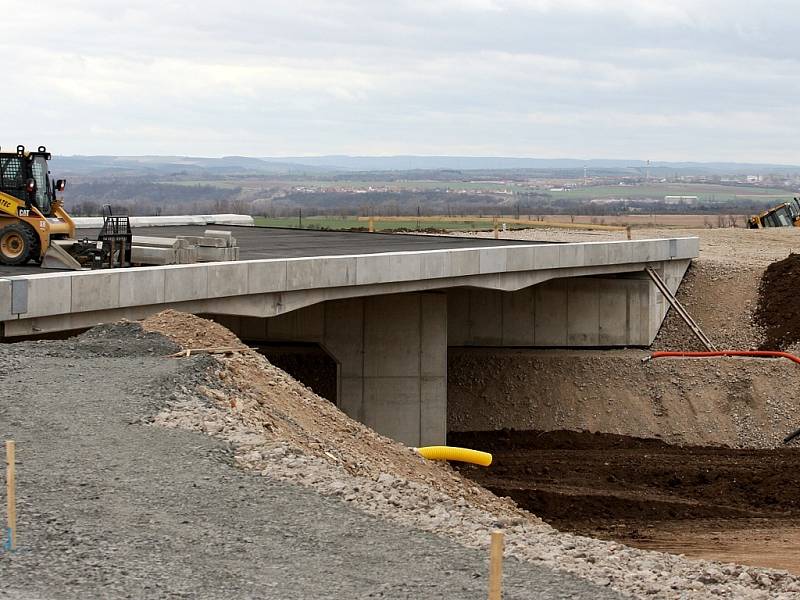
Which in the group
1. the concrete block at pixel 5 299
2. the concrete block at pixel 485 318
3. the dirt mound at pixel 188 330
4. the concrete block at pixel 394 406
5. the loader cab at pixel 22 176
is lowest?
the concrete block at pixel 394 406

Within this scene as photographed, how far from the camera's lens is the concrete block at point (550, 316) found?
3519cm

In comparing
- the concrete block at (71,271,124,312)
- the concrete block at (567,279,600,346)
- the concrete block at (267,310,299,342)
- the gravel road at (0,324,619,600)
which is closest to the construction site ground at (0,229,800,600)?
the gravel road at (0,324,619,600)

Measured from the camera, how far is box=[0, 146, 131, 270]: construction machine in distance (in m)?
25.0

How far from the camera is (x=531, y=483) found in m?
24.9

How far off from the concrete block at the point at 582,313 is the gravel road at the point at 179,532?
22.0m

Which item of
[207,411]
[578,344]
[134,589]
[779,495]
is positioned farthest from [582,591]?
[578,344]

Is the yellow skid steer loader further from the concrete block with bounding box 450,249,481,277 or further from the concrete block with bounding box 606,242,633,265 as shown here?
the concrete block with bounding box 606,242,633,265

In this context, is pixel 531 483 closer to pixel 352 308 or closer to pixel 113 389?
pixel 352 308

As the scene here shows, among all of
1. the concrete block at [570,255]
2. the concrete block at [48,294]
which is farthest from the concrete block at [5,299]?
the concrete block at [570,255]

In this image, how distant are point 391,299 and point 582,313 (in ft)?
24.4

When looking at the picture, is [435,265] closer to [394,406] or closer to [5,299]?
[394,406]

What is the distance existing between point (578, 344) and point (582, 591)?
25849mm

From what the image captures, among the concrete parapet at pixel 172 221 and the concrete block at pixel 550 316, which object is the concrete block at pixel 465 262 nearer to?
the concrete block at pixel 550 316

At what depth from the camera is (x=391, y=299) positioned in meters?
30.0
